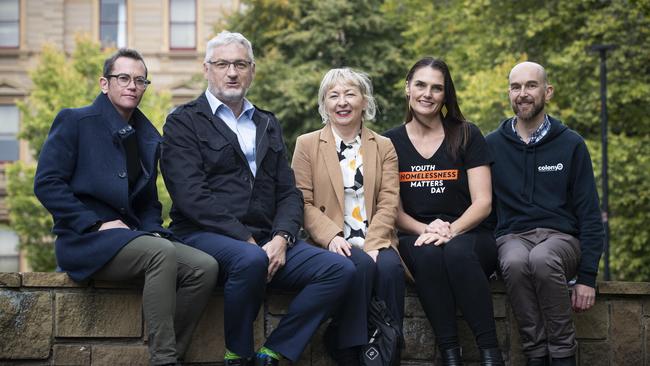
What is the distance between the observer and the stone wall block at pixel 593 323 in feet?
22.6

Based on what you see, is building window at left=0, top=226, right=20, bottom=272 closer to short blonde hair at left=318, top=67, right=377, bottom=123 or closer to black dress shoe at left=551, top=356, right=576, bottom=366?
short blonde hair at left=318, top=67, right=377, bottom=123

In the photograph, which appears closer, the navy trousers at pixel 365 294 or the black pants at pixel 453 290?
the navy trousers at pixel 365 294

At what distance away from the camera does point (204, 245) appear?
603 centimetres

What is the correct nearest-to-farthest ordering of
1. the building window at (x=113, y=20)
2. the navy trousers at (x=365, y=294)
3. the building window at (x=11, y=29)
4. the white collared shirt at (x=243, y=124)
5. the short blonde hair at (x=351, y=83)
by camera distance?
the navy trousers at (x=365, y=294) < the white collared shirt at (x=243, y=124) < the short blonde hair at (x=351, y=83) < the building window at (x=113, y=20) < the building window at (x=11, y=29)

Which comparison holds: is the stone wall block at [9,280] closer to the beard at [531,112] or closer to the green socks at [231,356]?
the green socks at [231,356]

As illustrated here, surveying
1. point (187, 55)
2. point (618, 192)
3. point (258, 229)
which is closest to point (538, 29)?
point (618, 192)

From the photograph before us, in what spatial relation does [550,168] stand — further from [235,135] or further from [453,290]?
[235,135]

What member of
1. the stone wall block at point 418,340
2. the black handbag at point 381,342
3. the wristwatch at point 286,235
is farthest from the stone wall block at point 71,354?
the stone wall block at point 418,340

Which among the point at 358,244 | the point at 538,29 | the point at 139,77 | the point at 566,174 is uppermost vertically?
the point at 538,29

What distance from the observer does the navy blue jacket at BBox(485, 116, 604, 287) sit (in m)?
6.62

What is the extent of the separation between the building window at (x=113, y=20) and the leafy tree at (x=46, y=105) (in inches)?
404

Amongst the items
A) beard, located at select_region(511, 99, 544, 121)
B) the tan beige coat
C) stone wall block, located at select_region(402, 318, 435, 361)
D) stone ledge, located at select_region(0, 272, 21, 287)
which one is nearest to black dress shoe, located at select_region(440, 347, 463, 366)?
stone wall block, located at select_region(402, 318, 435, 361)

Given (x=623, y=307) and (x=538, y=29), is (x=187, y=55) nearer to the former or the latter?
(x=538, y=29)

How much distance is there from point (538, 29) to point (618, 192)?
385 cm
